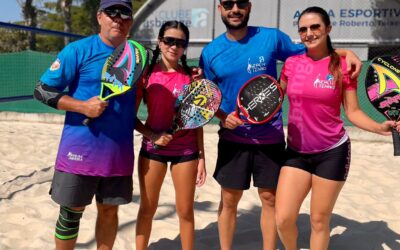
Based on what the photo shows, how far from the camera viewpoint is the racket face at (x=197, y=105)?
2742mm

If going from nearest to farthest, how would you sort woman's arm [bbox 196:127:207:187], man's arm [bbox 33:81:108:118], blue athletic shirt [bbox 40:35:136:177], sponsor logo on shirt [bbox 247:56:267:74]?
man's arm [bbox 33:81:108:118] → blue athletic shirt [bbox 40:35:136:177] → sponsor logo on shirt [bbox 247:56:267:74] → woman's arm [bbox 196:127:207:187]

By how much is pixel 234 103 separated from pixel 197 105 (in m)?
0.30

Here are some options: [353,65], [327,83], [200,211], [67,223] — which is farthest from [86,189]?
[200,211]

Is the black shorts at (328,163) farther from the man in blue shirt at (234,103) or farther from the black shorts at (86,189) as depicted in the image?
the black shorts at (86,189)

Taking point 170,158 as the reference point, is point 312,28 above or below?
above

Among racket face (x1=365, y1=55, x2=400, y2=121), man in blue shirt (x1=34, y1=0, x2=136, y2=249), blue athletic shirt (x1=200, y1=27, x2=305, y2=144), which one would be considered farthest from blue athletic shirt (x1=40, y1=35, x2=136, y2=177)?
racket face (x1=365, y1=55, x2=400, y2=121)

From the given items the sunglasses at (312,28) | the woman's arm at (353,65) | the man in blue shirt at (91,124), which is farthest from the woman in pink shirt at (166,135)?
the woman's arm at (353,65)

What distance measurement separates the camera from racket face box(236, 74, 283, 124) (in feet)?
8.89

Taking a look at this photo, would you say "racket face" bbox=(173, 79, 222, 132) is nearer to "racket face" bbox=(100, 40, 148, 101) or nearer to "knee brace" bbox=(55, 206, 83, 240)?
"racket face" bbox=(100, 40, 148, 101)

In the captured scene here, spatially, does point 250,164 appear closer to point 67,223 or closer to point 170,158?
point 170,158

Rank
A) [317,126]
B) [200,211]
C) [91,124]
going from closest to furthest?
[91,124] < [317,126] < [200,211]

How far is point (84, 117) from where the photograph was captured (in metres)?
2.58

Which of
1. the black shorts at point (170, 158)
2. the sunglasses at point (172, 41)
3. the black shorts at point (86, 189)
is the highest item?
the sunglasses at point (172, 41)

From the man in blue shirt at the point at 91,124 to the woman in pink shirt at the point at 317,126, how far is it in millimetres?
1072
